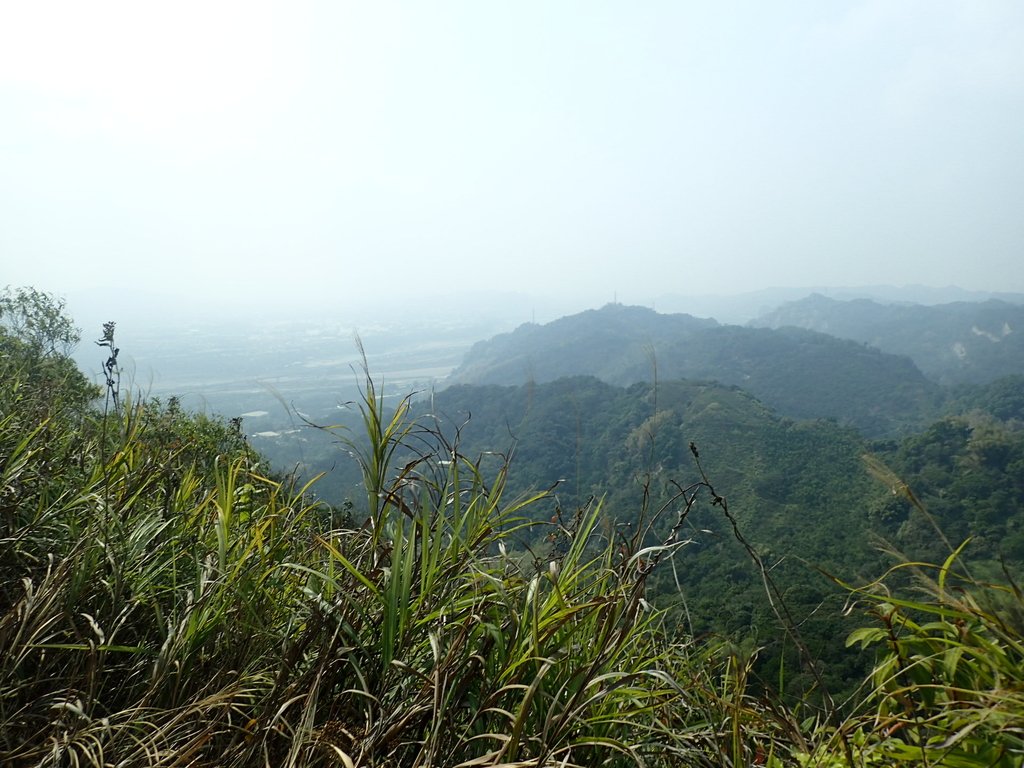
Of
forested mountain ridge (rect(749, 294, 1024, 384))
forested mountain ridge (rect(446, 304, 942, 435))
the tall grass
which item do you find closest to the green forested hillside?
forested mountain ridge (rect(446, 304, 942, 435))

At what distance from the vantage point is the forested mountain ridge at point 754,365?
9481 cm

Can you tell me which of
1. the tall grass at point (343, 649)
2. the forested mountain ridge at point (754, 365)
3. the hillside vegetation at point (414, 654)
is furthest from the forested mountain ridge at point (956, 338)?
the tall grass at point (343, 649)

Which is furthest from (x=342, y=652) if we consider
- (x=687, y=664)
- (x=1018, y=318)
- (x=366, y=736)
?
(x=1018, y=318)

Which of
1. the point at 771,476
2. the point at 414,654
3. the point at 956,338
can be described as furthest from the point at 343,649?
the point at 956,338

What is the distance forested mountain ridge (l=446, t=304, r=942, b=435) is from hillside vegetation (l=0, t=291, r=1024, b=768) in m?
67.6

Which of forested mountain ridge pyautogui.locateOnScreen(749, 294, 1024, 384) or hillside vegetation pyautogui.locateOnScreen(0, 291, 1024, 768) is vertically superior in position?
hillside vegetation pyautogui.locateOnScreen(0, 291, 1024, 768)

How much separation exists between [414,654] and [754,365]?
125m

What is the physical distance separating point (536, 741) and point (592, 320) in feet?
570

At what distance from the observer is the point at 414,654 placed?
4.53 ft

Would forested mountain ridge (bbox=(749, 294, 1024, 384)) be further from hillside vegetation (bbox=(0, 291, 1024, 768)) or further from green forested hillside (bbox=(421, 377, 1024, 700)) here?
hillside vegetation (bbox=(0, 291, 1024, 768))

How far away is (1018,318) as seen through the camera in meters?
143

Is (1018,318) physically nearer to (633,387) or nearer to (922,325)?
(922,325)

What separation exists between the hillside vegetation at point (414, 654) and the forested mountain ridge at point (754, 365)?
67628mm

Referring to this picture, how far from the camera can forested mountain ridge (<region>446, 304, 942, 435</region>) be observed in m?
94.8
